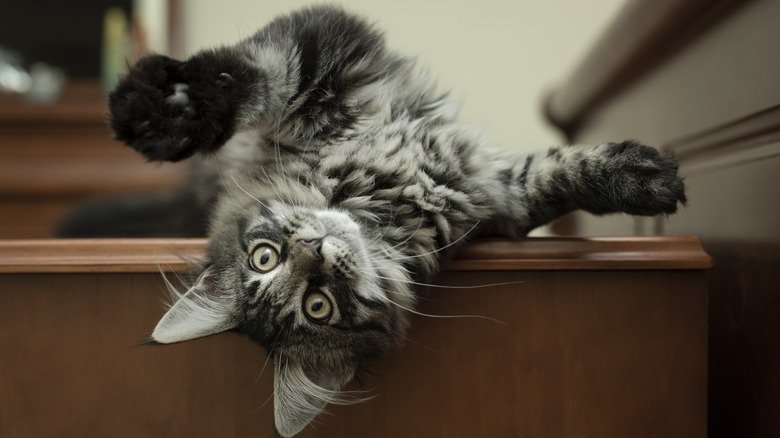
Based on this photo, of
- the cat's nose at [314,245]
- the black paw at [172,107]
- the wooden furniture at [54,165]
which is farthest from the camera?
the wooden furniture at [54,165]

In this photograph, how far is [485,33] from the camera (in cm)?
255

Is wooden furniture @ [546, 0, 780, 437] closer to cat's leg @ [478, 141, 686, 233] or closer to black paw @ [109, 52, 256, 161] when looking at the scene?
cat's leg @ [478, 141, 686, 233]

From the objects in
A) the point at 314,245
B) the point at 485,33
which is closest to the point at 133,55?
the point at 485,33

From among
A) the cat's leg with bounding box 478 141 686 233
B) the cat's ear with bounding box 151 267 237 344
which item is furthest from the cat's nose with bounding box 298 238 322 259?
the cat's leg with bounding box 478 141 686 233

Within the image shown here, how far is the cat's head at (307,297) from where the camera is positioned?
854 millimetres

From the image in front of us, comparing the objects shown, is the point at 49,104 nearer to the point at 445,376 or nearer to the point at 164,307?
the point at 164,307

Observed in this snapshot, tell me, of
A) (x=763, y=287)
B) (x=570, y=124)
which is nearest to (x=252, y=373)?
(x=763, y=287)

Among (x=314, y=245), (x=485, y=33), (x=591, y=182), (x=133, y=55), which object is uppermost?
(x=485, y=33)

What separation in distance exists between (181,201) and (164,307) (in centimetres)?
88

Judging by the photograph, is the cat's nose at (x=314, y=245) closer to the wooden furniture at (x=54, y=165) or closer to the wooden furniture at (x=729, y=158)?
the wooden furniture at (x=729, y=158)

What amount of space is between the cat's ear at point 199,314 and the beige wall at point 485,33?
1.84m

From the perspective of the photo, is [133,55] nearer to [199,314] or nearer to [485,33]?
[485,33]

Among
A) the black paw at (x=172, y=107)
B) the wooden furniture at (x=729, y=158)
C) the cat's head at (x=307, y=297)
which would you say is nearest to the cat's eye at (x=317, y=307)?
the cat's head at (x=307, y=297)

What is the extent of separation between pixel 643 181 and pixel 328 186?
520mm
